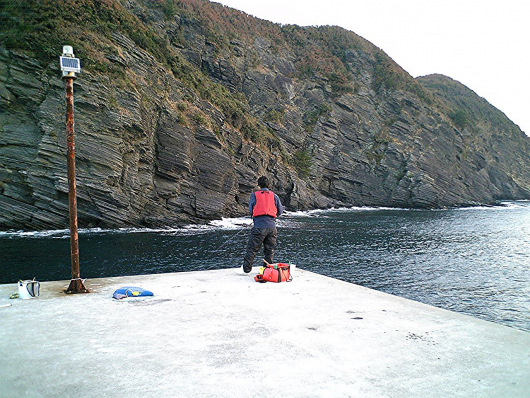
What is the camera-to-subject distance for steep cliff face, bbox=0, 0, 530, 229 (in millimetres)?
31125

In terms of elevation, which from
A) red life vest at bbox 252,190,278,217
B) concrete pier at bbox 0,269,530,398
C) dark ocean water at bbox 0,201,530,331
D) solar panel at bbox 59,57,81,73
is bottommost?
dark ocean water at bbox 0,201,530,331

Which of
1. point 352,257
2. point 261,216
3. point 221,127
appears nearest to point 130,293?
point 261,216

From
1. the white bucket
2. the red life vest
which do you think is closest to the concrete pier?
the white bucket

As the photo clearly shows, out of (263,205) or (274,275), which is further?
(263,205)

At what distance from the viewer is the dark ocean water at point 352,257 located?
17141mm

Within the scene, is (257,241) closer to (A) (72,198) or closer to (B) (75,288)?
(B) (75,288)

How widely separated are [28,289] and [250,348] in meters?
4.56

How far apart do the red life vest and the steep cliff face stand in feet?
85.4

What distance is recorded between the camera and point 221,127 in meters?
46.4

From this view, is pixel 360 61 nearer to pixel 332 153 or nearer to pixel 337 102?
pixel 337 102

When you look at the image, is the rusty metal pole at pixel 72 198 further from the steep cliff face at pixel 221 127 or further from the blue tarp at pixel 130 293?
the steep cliff face at pixel 221 127

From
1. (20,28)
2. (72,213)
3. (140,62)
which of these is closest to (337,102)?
(140,62)

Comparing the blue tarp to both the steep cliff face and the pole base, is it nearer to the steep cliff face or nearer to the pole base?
the pole base

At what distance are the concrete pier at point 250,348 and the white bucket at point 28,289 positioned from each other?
14 cm
